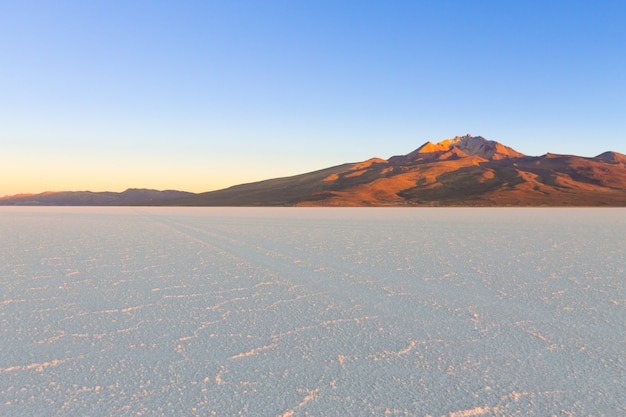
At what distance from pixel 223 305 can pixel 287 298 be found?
1063mm

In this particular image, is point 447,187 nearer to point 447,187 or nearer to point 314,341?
point 447,187

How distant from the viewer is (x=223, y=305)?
21.7 feet

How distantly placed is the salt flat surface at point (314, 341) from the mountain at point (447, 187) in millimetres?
107641

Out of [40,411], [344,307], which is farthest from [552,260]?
[40,411]

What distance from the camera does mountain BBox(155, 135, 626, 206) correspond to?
116938 millimetres

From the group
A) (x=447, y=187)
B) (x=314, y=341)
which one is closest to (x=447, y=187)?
(x=447, y=187)

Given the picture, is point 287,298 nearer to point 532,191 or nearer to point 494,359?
point 494,359

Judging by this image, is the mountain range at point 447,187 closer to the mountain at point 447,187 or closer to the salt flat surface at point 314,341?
the mountain at point 447,187

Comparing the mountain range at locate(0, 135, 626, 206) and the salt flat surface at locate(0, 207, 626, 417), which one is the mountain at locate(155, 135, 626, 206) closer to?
the mountain range at locate(0, 135, 626, 206)

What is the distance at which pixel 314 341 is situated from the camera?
493cm

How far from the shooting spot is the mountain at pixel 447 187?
116938mm

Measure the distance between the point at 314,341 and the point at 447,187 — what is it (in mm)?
140098

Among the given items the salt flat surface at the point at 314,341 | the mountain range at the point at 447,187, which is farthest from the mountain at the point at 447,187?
the salt flat surface at the point at 314,341

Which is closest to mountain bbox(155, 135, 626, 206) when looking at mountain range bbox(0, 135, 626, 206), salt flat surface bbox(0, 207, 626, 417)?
mountain range bbox(0, 135, 626, 206)
